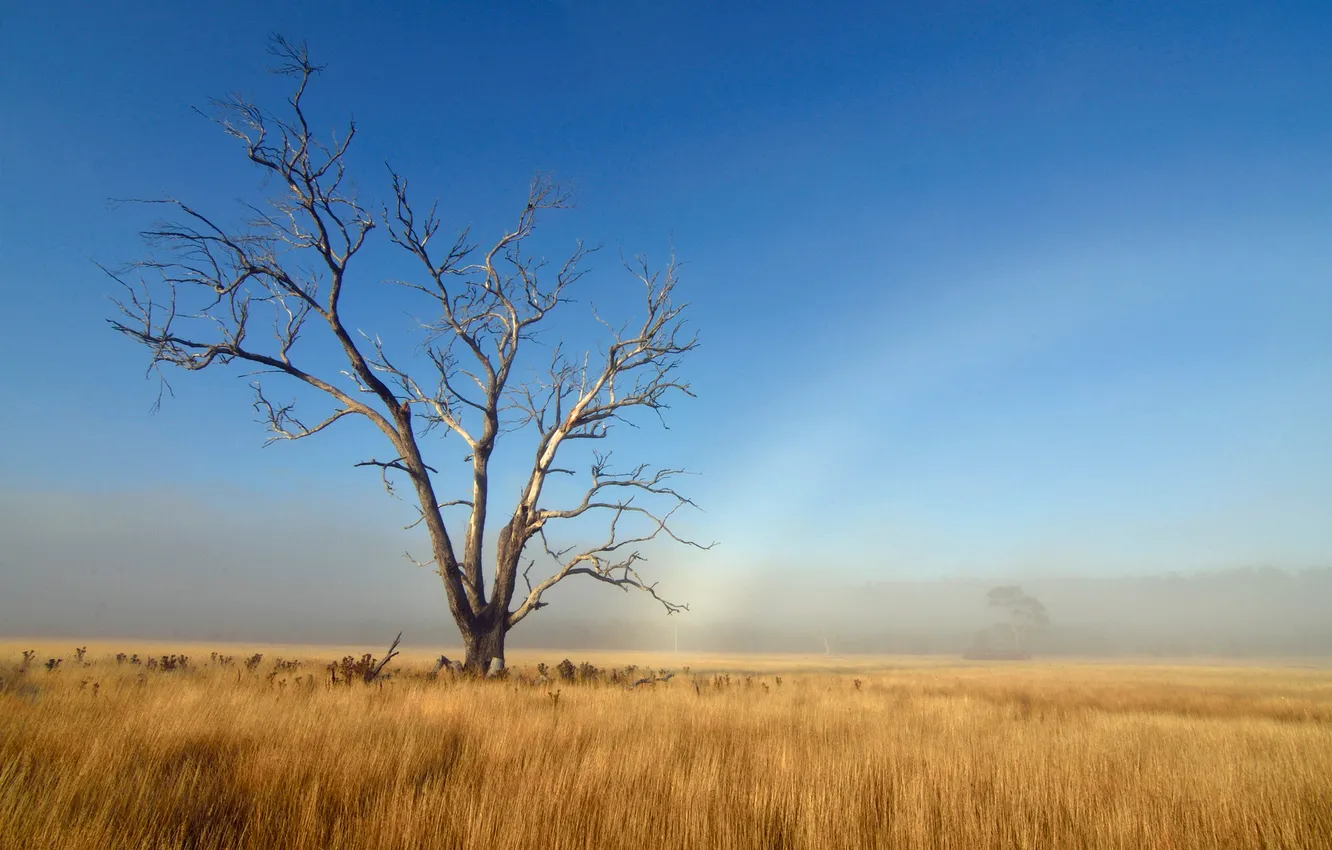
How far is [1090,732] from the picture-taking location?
9.19 metres

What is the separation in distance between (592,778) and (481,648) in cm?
1018

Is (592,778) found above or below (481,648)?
below

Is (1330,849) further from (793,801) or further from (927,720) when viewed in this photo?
(927,720)

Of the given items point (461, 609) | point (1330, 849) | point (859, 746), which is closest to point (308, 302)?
point (461, 609)

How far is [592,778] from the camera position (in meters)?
4.78

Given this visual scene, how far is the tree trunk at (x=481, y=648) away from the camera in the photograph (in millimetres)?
13805

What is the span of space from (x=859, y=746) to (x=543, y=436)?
36.4 ft

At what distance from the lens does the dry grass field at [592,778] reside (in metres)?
3.65

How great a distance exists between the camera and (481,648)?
1398 centimetres

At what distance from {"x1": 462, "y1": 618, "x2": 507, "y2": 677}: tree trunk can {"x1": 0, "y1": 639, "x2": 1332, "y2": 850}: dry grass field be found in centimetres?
461

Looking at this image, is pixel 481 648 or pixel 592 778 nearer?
pixel 592 778

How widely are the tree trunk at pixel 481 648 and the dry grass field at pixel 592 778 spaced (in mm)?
4607

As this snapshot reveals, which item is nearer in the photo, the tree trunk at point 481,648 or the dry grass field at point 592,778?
the dry grass field at point 592,778

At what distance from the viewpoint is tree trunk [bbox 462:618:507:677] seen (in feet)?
45.3
